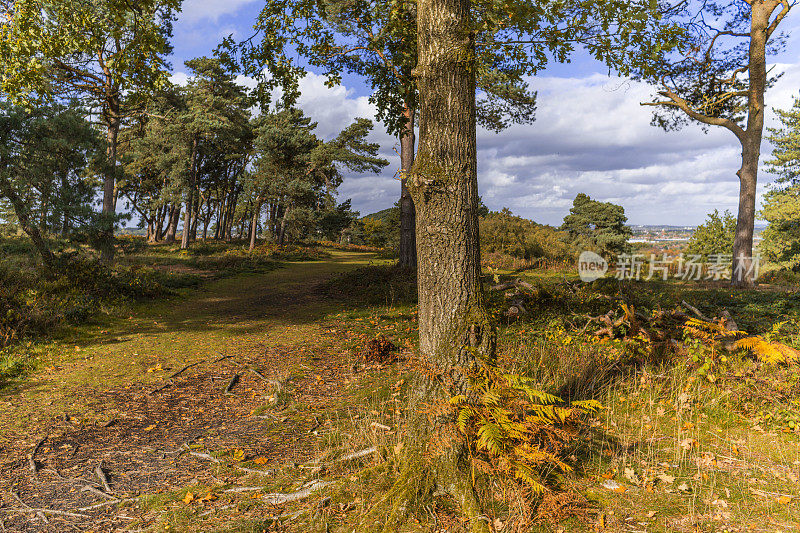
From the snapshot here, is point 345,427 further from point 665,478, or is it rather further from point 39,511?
point 665,478

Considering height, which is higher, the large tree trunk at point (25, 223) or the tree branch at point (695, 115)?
the tree branch at point (695, 115)

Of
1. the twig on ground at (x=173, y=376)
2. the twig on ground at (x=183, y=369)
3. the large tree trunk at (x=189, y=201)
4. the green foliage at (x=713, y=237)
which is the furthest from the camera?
the large tree trunk at (x=189, y=201)

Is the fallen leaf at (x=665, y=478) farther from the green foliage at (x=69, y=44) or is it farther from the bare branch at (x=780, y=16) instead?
the bare branch at (x=780, y=16)

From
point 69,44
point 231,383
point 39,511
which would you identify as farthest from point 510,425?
point 69,44

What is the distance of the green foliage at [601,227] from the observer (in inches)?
963

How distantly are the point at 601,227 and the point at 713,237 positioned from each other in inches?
245

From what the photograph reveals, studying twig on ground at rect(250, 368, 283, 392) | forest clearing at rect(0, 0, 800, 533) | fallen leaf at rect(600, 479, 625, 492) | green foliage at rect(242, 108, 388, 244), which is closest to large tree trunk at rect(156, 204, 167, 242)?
green foliage at rect(242, 108, 388, 244)

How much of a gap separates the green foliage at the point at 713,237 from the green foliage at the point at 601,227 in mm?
3733

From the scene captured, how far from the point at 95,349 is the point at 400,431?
669cm

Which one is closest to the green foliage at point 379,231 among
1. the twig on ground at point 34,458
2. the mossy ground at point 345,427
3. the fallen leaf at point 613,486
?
the mossy ground at point 345,427

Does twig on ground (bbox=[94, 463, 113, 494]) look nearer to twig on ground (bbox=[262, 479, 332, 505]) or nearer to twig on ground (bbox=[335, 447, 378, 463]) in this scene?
twig on ground (bbox=[262, 479, 332, 505])

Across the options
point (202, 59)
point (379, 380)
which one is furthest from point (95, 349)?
point (202, 59)

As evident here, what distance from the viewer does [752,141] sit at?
1435 centimetres

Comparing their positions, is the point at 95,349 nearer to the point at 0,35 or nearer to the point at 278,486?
the point at 0,35
